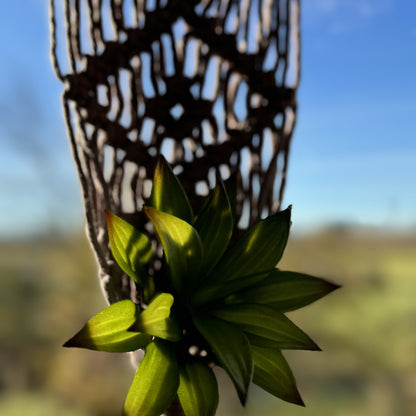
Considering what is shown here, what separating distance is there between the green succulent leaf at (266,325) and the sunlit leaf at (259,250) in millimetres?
46

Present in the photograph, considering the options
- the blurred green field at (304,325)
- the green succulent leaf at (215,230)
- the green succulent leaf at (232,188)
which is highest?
the green succulent leaf at (232,188)

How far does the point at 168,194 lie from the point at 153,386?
245 millimetres

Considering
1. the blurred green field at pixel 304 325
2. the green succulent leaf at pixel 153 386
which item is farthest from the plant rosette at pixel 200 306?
the blurred green field at pixel 304 325

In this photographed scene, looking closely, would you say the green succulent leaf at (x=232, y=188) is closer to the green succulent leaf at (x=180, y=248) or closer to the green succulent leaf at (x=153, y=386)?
the green succulent leaf at (x=180, y=248)

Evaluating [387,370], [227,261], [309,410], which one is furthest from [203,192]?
[387,370]

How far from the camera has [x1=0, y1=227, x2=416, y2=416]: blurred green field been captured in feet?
4.87

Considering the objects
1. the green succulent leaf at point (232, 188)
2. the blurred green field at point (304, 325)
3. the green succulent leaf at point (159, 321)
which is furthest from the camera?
the blurred green field at point (304, 325)

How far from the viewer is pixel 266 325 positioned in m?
0.67

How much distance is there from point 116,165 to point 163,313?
0.25 m

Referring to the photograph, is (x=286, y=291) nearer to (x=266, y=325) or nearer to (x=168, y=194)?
(x=266, y=325)

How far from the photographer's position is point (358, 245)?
1.68 metres

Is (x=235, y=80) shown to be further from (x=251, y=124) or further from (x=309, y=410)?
(x=309, y=410)

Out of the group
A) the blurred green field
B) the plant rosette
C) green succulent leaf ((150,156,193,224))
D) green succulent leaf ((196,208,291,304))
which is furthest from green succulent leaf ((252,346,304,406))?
the blurred green field

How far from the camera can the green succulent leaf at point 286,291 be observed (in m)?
0.69
